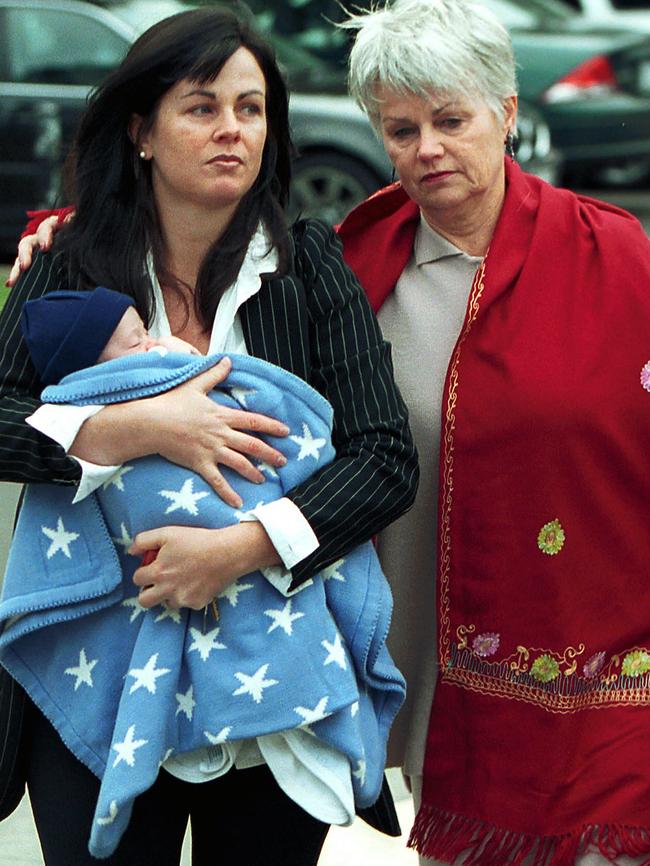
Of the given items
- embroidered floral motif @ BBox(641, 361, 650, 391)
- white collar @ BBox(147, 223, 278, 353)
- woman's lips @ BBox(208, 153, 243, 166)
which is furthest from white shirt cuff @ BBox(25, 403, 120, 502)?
embroidered floral motif @ BBox(641, 361, 650, 391)

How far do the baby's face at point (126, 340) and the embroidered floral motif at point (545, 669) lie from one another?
0.93 m

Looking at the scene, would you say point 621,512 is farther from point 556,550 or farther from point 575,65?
point 575,65

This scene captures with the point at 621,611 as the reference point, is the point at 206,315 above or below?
above

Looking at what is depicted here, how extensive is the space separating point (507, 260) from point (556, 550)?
0.52 m

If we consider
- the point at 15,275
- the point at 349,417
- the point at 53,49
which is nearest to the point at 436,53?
the point at 349,417

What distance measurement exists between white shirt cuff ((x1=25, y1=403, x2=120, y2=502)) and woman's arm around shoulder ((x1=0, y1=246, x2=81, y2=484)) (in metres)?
0.02

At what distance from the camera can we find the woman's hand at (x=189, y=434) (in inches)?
96.3

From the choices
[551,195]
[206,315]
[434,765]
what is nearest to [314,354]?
[206,315]

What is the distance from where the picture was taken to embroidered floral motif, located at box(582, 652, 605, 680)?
2936 millimetres

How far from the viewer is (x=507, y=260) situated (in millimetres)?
2932

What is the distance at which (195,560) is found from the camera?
240 centimetres

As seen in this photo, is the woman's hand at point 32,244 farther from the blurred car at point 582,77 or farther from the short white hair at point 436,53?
the blurred car at point 582,77

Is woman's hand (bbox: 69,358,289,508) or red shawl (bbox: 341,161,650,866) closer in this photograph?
woman's hand (bbox: 69,358,289,508)

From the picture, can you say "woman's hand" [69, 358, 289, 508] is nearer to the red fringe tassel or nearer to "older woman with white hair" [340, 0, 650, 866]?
"older woman with white hair" [340, 0, 650, 866]
